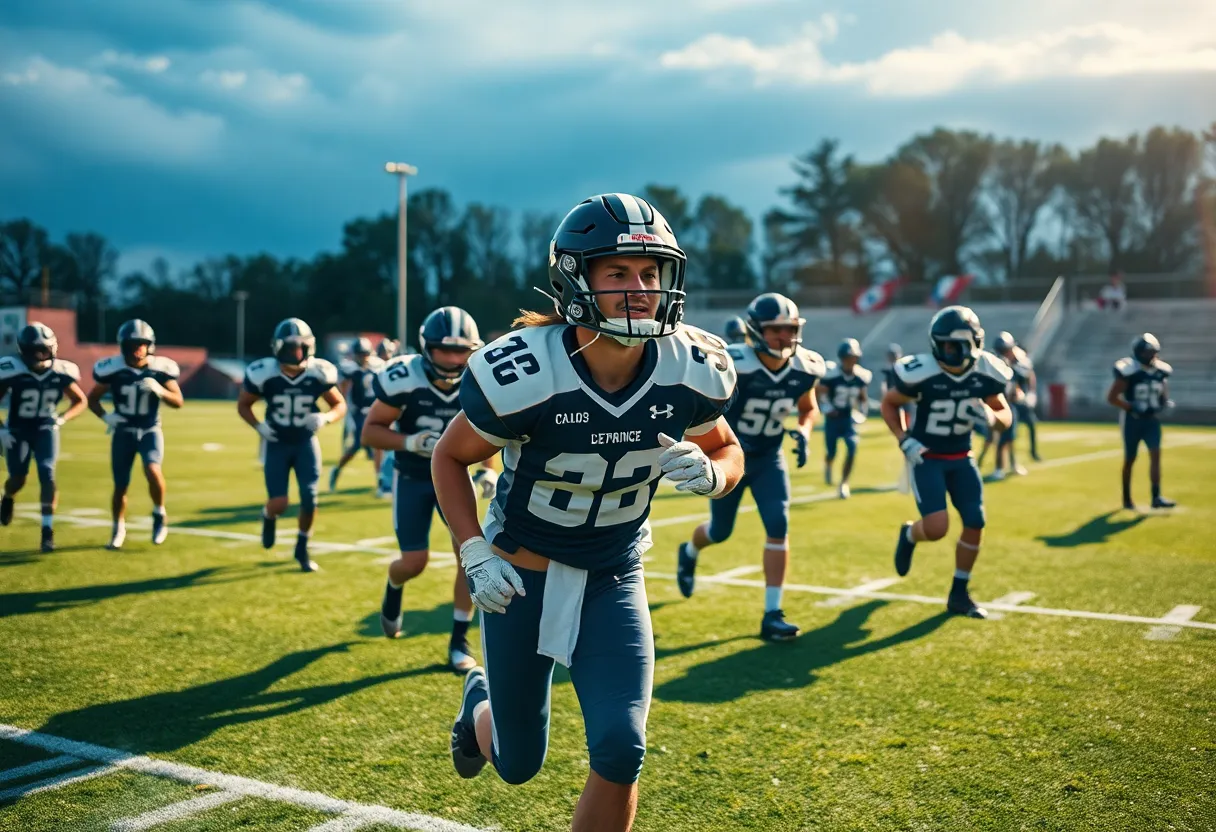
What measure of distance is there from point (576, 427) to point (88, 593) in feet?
20.3

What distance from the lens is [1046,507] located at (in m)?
13.5

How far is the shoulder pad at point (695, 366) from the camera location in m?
3.57

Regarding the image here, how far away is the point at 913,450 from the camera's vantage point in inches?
301

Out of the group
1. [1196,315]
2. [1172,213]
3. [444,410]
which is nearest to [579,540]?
[444,410]

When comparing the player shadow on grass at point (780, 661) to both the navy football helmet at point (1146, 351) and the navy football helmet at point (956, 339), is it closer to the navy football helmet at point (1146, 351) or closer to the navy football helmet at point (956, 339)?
the navy football helmet at point (956, 339)

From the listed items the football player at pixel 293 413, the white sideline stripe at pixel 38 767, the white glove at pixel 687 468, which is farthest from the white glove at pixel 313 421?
the white glove at pixel 687 468

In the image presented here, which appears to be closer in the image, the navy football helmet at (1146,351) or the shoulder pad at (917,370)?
the shoulder pad at (917,370)

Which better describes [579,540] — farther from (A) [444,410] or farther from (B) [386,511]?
(B) [386,511]

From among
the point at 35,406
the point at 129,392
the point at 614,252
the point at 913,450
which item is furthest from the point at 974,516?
the point at 35,406

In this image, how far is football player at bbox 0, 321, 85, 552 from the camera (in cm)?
1010

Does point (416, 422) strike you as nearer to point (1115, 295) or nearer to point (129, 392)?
point (129, 392)

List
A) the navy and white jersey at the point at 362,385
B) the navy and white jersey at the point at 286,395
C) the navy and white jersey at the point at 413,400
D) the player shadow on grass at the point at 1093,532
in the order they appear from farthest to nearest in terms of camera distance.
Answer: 1. the navy and white jersey at the point at 362,385
2. the player shadow on grass at the point at 1093,532
3. the navy and white jersey at the point at 286,395
4. the navy and white jersey at the point at 413,400

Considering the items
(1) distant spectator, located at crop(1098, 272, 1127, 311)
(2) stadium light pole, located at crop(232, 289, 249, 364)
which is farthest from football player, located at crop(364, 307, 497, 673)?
(2) stadium light pole, located at crop(232, 289, 249, 364)

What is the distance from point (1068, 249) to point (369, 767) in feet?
218
